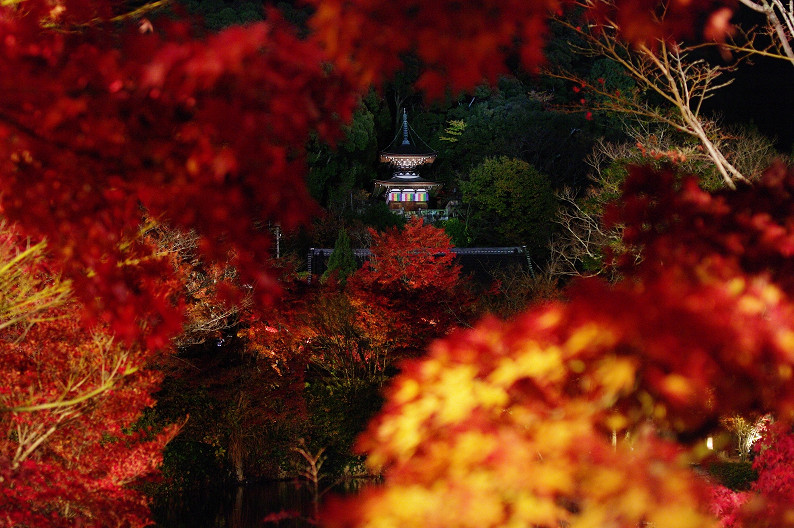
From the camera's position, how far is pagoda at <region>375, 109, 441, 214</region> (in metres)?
27.5

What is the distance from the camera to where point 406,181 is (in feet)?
89.8

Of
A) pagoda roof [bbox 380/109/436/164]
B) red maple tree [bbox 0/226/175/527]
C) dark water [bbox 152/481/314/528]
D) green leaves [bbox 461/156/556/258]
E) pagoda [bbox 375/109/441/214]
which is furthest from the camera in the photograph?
pagoda roof [bbox 380/109/436/164]

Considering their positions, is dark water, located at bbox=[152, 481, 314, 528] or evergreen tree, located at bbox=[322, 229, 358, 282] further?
evergreen tree, located at bbox=[322, 229, 358, 282]

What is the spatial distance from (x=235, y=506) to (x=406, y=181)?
18696 mm

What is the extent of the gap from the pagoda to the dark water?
57.6 feet

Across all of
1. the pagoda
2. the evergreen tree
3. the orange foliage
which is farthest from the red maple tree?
the pagoda

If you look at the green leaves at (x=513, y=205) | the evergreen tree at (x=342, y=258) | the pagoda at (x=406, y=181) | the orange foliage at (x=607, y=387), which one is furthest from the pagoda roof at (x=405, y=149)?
the orange foliage at (x=607, y=387)

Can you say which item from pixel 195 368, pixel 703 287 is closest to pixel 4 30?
pixel 703 287

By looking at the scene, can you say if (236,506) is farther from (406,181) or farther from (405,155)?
(405,155)

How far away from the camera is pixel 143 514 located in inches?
203

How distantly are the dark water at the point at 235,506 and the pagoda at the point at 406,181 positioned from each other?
17562mm

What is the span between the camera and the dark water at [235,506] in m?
9.02

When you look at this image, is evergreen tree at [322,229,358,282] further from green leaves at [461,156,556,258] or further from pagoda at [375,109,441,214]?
pagoda at [375,109,441,214]

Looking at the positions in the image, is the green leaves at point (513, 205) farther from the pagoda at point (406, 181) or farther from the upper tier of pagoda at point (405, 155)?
the upper tier of pagoda at point (405, 155)
